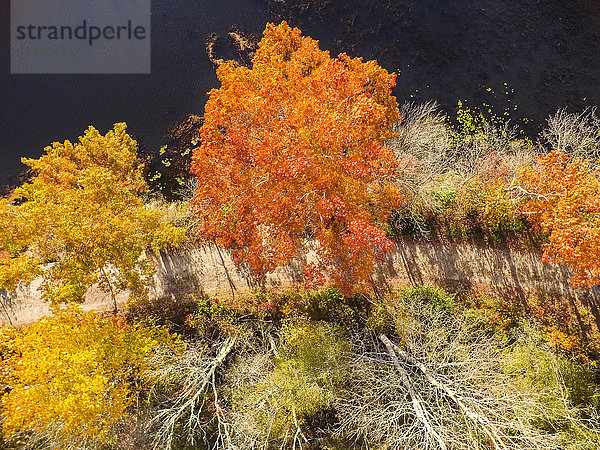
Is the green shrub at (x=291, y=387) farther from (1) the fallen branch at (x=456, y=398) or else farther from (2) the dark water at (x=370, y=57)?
(2) the dark water at (x=370, y=57)

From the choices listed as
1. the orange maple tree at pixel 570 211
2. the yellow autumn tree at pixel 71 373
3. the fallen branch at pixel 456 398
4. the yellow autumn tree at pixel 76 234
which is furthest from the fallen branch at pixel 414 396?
the yellow autumn tree at pixel 76 234

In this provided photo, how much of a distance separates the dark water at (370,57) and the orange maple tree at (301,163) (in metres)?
6.98

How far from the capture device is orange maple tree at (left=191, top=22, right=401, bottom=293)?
15.7m

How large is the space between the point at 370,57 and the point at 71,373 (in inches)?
973

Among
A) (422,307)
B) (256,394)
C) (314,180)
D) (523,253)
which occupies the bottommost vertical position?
(256,394)

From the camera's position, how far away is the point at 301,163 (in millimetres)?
15266

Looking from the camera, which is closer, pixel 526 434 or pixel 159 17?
pixel 526 434

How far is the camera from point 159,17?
2536 centimetres

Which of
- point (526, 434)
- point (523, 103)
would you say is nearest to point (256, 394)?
point (526, 434)

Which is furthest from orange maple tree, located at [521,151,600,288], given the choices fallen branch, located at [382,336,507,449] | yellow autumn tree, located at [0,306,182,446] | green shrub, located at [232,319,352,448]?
yellow autumn tree, located at [0,306,182,446]

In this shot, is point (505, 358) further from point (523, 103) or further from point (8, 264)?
point (8, 264)

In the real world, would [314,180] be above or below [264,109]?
below

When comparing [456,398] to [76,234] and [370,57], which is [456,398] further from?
[370,57]

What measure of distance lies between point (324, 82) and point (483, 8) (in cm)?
1570
